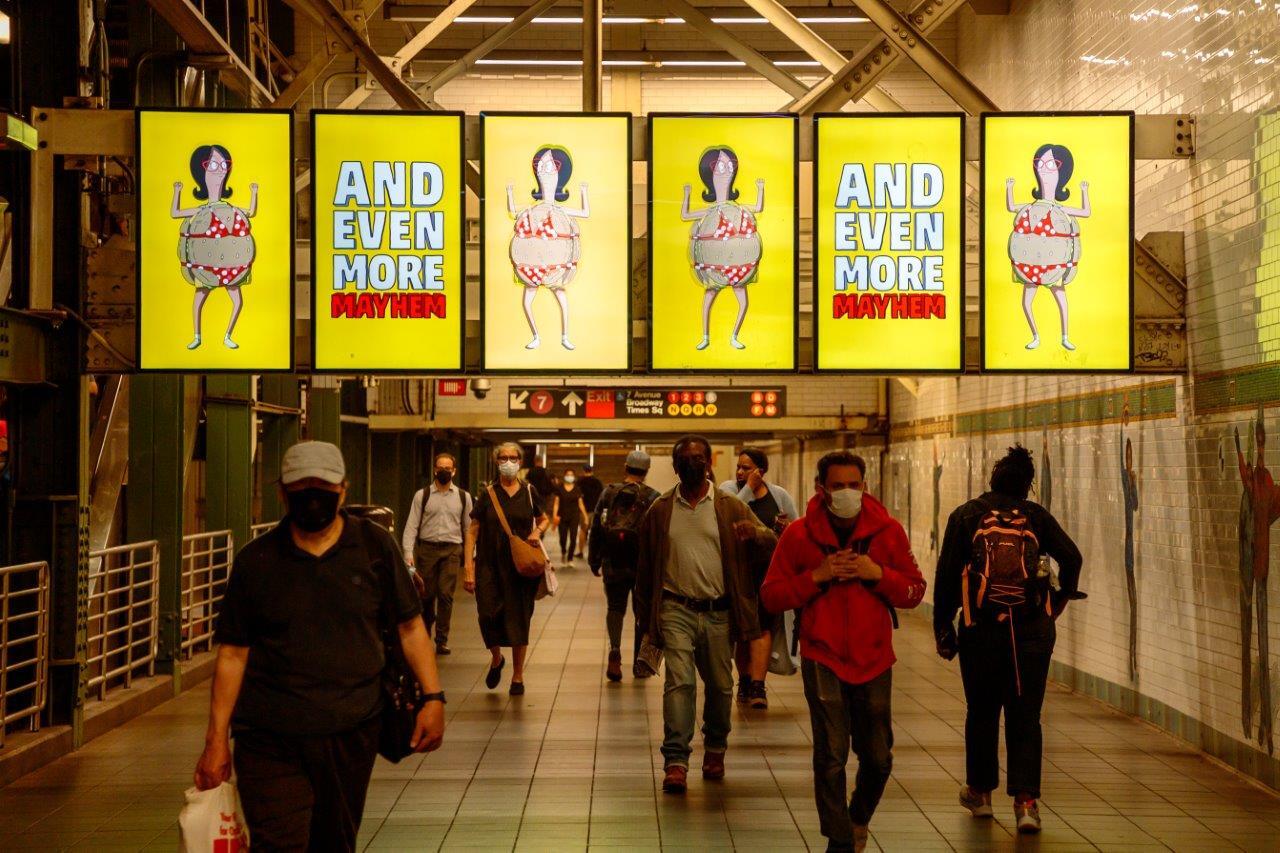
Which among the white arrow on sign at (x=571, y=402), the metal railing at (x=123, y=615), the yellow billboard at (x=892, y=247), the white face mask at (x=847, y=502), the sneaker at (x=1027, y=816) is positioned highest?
the yellow billboard at (x=892, y=247)

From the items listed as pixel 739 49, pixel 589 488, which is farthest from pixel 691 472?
pixel 589 488

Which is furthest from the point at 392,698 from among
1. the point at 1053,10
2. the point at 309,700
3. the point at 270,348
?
the point at 1053,10

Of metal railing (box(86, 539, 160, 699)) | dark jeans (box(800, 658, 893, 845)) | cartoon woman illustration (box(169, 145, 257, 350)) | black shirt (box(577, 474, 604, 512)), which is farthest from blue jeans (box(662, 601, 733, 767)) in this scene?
black shirt (box(577, 474, 604, 512))

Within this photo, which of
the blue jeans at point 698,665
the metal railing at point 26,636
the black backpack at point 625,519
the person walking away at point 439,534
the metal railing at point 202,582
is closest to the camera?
the blue jeans at point 698,665

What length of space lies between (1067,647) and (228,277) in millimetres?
7069

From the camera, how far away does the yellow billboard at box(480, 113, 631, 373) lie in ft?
31.6

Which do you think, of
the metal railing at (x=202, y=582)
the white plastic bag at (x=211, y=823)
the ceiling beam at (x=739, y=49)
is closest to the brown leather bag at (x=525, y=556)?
the metal railing at (x=202, y=582)

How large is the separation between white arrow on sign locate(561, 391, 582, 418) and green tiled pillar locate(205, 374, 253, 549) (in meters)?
6.58

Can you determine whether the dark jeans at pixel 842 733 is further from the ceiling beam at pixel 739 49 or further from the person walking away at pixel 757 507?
the ceiling beam at pixel 739 49

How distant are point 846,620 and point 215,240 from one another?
4874 millimetres

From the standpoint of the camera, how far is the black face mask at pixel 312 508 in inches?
183

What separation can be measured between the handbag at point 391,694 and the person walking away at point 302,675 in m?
0.02

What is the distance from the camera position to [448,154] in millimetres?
9492

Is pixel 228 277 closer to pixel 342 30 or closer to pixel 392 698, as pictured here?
pixel 342 30
